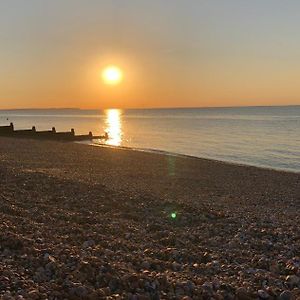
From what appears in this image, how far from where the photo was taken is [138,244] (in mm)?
7027

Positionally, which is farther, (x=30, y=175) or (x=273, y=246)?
(x=30, y=175)

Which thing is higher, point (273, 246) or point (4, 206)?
point (4, 206)

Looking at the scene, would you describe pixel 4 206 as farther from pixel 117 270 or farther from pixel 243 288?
pixel 243 288

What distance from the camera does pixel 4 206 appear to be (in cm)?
862

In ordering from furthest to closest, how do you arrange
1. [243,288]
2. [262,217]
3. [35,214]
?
[262,217], [35,214], [243,288]

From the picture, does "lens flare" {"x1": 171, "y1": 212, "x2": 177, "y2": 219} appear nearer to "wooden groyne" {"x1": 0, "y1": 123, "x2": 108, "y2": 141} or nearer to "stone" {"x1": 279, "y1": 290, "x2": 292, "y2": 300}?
"stone" {"x1": 279, "y1": 290, "x2": 292, "y2": 300}

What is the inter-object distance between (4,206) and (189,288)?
196 inches

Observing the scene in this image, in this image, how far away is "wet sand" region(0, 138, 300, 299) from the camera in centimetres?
497

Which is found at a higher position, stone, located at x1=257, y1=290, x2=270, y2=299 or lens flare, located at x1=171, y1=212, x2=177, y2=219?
stone, located at x1=257, y1=290, x2=270, y2=299

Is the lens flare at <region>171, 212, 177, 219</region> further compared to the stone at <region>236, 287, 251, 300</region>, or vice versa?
the lens flare at <region>171, 212, 177, 219</region>

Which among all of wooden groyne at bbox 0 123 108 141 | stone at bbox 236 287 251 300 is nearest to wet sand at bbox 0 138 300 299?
stone at bbox 236 287 251 300

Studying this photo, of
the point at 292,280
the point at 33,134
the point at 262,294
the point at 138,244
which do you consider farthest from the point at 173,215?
the point at 33,134

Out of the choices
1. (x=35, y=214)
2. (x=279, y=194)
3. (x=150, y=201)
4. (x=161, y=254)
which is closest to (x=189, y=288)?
(x=161, y=254)

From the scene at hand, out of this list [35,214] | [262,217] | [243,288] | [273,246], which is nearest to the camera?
[243,288]
